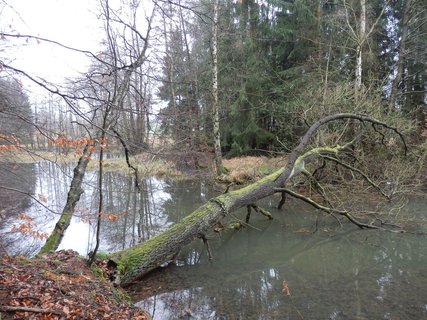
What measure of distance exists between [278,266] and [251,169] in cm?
824

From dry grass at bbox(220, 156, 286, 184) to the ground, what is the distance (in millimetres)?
9149

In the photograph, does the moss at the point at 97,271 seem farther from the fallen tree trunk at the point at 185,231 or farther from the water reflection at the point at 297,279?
the water reflection at the point at 297,279

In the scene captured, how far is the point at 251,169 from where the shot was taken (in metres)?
14.5

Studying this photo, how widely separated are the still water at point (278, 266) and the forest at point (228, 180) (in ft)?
0.13

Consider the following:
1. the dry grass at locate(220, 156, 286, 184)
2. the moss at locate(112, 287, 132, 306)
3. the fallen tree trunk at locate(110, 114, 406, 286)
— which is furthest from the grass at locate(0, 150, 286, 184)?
the moss at locate(112, 287, 132, 306)

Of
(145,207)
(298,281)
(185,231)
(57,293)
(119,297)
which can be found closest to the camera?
(57,293)

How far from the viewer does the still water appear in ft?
15.9

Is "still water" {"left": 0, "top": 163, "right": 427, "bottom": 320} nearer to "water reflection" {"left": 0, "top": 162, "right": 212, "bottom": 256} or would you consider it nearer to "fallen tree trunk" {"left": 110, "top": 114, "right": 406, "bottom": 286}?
"water reflection" {"left": 0, "top": 162, "right": 212, "bottom": 256}

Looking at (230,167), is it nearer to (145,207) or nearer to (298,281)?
(145,207)

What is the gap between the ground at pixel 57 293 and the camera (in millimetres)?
3258

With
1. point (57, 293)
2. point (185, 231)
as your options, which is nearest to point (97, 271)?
point (57, 293)

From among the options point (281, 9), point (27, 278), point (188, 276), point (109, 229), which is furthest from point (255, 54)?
point (27, 278)

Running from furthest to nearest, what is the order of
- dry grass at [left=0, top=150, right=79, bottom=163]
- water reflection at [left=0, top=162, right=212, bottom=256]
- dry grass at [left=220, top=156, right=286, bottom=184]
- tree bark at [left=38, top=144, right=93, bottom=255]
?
1. dry grass at [left=220, top=156, right=286, bottom=184]
2. water reflection at [left=0, top=162, right=212, bottom=256]
3. tree bark at [left=38, top=144, right=93, bottom=255]
4. dry grass at [left=0, top=150, right=79, bottom=163]

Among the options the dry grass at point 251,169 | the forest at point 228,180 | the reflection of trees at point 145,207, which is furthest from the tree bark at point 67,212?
the dry grass at point 251,169
